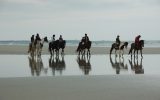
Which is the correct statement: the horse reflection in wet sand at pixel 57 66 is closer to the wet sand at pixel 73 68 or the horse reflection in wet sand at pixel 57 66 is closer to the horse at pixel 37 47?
the wet sand at pixel 73 68

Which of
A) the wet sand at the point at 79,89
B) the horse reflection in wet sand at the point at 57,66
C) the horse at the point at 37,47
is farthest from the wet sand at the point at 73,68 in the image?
the horse at the point at 37,47

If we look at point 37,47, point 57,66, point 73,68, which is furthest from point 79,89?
point 37,47

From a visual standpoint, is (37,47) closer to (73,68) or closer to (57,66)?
(57,66)

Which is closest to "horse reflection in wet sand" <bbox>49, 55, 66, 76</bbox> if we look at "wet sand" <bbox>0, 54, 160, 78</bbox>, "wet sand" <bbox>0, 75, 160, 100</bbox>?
"wet sand" <bbox>0, 54, 160, 78</bbox>

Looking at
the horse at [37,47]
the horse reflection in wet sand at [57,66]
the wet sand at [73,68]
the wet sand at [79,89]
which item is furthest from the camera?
the horse at [37,47]

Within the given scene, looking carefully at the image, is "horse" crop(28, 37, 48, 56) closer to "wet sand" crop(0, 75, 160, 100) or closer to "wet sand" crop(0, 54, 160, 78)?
"wet sand" crop(0, 54, 160, 78)

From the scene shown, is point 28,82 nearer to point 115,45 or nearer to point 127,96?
point 127,96

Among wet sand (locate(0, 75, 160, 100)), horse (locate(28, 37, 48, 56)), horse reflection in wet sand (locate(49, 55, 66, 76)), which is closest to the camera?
wet sand (locate(0, 75, 160, 100))

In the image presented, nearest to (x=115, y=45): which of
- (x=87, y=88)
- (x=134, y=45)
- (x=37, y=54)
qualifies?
(x=134, y=45)

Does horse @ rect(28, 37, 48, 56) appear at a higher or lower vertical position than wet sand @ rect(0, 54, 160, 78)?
higher

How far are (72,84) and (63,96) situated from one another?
2.41m

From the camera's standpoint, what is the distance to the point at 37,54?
32.6 m

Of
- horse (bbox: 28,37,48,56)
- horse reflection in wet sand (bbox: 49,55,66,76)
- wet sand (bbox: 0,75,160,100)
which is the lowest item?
horse reflection in wet sand (bbox: 49,55,66,76)

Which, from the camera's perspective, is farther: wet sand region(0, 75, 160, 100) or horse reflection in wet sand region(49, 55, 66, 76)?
horse reflection in wet sand region(49, 55, 66, 76)
